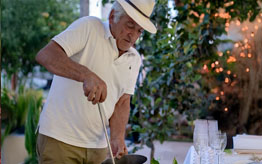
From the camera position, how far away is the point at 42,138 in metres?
1.86

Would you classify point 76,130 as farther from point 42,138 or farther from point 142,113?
point 142,113

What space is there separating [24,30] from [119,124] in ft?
13.3

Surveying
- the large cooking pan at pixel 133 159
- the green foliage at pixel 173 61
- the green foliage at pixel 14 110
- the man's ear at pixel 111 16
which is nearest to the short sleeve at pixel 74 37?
the man's ear at pixel 111 16

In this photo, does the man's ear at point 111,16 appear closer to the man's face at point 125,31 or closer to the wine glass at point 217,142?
the man's face at point 125,31

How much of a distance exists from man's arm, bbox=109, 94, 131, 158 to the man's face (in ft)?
1.00

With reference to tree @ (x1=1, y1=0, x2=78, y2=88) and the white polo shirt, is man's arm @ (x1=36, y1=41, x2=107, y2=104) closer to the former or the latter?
the white polo shirt

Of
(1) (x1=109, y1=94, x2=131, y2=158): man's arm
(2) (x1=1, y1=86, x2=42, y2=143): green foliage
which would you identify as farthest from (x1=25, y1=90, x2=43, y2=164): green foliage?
(1) (x1=109, y1=94, x2=131, y2=158): man's arm

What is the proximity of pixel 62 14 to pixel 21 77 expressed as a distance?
1.19 metres

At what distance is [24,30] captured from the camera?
5695mm

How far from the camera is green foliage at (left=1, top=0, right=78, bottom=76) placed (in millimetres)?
5578

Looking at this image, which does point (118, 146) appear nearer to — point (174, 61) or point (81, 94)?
point (81, 94)

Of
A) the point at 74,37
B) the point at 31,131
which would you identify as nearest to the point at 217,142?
the point at 74,37

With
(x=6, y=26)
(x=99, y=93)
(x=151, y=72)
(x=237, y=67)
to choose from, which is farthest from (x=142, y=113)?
(x=6, y=26)

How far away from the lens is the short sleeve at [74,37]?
1698 millimetres
